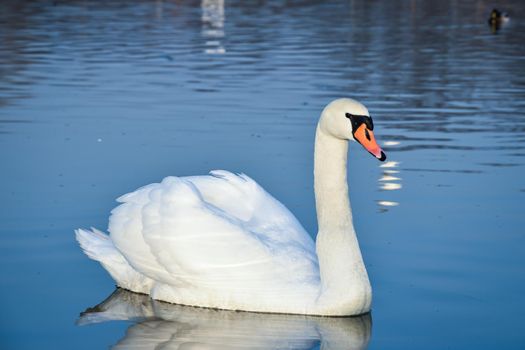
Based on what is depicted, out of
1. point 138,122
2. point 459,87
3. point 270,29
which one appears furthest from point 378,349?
point 270,29

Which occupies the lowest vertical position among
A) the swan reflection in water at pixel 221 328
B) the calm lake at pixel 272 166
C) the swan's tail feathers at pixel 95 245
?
the calm lake at pixel 272 166

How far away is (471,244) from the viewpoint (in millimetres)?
9258

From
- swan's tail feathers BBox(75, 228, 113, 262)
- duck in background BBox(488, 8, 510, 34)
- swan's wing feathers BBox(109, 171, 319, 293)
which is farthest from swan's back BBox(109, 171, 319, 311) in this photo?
duck in background BBox(488, 8, 510, 34)

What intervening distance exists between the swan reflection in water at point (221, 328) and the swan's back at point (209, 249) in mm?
103

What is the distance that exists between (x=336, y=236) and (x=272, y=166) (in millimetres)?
4679

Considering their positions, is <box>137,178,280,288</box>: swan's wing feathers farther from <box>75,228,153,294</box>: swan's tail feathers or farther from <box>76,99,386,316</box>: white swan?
<box>75,228,153,294</box>: swan's tail feathers

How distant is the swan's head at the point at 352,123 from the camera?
24.1ft

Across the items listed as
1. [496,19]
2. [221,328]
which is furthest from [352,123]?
[496,19]

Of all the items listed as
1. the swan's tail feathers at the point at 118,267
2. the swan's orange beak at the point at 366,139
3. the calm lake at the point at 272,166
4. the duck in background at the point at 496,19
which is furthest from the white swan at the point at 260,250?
the duck in background at the point at 496,19

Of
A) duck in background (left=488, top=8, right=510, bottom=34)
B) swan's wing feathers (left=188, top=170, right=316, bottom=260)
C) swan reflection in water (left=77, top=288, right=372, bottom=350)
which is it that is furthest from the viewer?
duck in background (left=488, top=8, right=510, bottom=34)

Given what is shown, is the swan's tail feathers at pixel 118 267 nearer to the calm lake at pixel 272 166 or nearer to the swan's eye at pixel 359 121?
the calm lake at pixel 272 166

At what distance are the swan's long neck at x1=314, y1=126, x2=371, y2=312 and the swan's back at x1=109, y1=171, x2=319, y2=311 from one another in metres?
0.17

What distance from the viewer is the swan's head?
733 cm

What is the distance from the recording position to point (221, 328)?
7.38 meters
